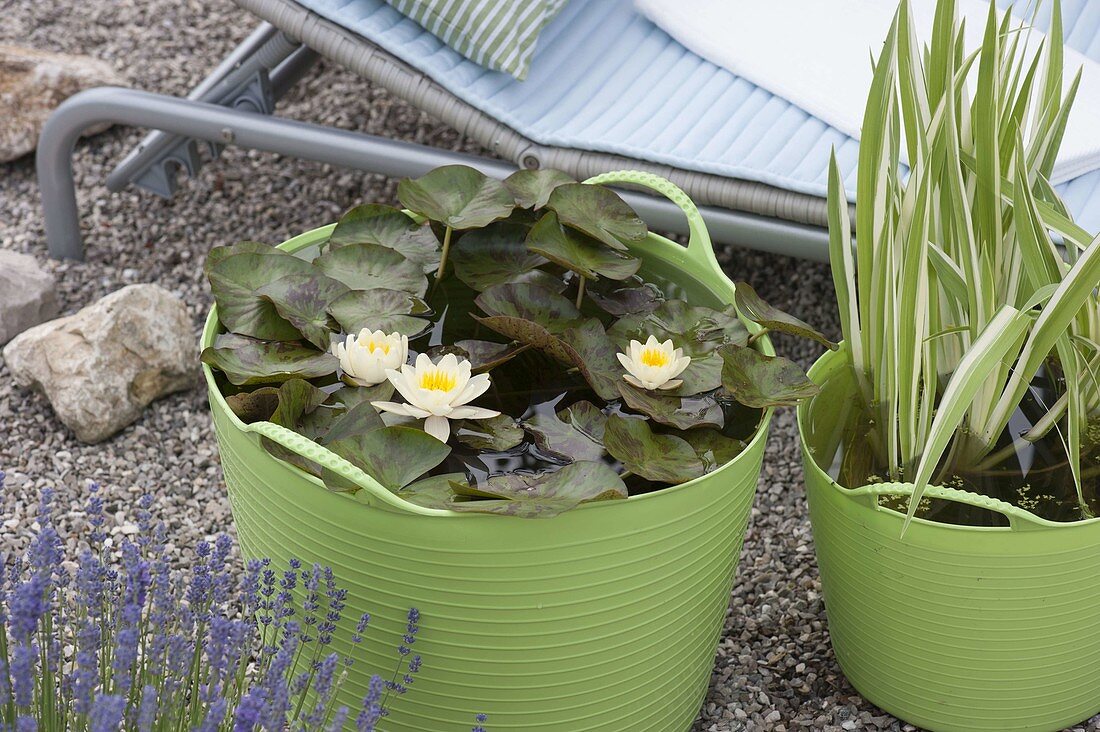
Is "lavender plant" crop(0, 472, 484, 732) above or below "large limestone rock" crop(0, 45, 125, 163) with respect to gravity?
above

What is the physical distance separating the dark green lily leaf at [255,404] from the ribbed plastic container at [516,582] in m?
0.02

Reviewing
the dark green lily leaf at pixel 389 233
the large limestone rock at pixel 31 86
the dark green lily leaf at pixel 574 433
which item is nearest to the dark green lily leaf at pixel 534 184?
the dark green lily leaf at pixel 389 233

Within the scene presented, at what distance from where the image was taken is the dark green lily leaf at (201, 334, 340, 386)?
125 cm

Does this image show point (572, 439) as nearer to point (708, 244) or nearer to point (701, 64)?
point (708, 244)

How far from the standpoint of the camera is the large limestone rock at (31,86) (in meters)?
2.71

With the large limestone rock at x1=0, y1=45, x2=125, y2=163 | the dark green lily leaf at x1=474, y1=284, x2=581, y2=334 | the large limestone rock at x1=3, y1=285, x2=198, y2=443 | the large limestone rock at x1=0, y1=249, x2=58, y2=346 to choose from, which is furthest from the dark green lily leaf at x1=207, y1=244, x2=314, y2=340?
the large limestone rock at x1=0, y1=45, x2=125, y2=163

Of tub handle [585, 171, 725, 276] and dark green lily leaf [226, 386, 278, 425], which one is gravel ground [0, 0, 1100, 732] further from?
dark green lily leaf [226, 386, 278, 425]

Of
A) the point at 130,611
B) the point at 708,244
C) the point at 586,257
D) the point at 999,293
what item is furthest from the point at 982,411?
the point at 130,611

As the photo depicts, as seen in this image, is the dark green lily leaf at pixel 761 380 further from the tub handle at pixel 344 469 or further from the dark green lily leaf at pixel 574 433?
the tub handle at pixel 344 469

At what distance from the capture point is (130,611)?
39.9 inches

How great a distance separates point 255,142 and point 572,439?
1233mm

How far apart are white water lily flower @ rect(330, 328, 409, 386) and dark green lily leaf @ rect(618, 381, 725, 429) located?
Answer: 24 centimetres

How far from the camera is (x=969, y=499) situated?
125 cm

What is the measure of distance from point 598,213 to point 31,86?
192 cm
